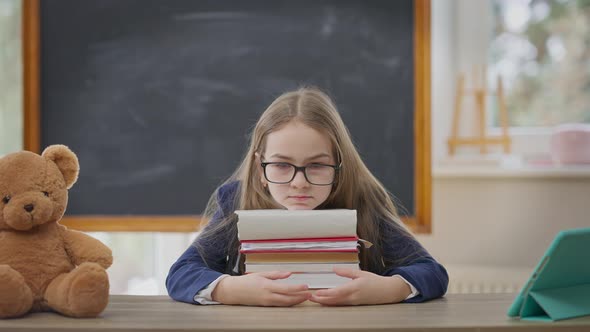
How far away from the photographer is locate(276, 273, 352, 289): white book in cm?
118

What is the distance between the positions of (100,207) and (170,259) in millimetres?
345

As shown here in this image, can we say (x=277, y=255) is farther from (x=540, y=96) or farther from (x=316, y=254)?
(x=540, y=96)

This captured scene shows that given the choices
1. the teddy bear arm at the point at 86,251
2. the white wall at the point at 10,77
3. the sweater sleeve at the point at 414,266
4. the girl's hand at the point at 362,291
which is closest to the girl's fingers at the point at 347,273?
the girl's hand at the point at 362,291

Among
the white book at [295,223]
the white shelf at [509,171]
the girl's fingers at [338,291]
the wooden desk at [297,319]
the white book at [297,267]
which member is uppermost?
the white shelf at [509,171]

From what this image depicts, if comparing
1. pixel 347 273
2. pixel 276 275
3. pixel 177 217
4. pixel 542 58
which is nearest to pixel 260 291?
pixel 276 275

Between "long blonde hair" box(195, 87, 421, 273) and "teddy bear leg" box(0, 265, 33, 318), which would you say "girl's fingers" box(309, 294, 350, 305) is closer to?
"long blonde hair" box(195, 87, 421, 273)

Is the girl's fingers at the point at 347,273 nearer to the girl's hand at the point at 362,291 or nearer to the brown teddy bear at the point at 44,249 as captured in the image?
the girl's hand at the point at 362,291

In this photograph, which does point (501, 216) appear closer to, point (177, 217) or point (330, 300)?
point (177, 217)

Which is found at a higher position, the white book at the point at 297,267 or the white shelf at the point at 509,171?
the white shelf at the point at 509,171

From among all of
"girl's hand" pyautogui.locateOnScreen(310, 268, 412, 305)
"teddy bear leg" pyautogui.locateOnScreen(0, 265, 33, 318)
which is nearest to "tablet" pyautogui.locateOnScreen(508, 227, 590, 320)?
"girl's hand" pyautogui.locateOnScreen(310, 268, 412, 305)

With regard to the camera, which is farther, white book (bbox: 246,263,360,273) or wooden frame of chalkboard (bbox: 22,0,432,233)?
wooden frame of chalkboard (bbox: 22,0,432,233)

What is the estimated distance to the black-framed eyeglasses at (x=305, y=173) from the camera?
52.9 inches

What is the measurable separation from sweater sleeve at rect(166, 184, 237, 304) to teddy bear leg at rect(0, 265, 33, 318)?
27 centimetres

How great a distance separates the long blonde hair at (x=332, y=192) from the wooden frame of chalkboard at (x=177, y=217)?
98cm
